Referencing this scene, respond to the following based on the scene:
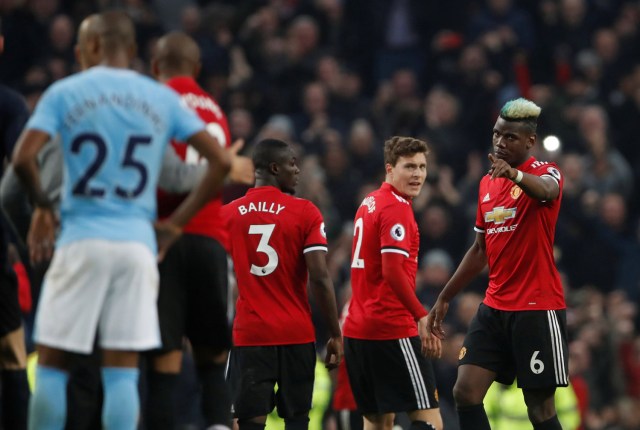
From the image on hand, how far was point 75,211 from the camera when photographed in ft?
19.1

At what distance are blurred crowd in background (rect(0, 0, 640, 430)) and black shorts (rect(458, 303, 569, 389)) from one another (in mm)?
A: 4774

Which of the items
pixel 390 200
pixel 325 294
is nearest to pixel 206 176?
pixel 325 294

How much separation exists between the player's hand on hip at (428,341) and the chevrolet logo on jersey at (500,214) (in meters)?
0.75

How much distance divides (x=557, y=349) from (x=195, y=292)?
2432 mm

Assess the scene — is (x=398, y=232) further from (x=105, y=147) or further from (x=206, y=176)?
(x=105, y=147)

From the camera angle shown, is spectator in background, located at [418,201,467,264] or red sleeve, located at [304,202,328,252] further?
spectator in background, located at [418,201,467,264]

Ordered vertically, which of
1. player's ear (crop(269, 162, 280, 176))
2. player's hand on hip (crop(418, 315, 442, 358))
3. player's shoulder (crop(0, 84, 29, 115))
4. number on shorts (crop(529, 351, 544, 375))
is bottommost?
number on shorts (crop(529, 351, 544, 375))

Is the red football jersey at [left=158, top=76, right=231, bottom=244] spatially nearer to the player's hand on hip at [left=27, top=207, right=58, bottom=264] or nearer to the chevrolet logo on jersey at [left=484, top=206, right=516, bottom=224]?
the player's hand on hip at [left=27, top=207, right=58, bottom=264]

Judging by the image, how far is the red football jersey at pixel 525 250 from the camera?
7.86m

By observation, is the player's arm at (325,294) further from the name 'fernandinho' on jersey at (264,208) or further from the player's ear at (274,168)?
the player's ear at (274,168)

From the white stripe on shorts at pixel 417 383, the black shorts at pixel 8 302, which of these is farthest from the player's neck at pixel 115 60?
the white stripe on shorts at pixel 417 383

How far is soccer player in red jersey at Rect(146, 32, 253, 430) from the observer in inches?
257

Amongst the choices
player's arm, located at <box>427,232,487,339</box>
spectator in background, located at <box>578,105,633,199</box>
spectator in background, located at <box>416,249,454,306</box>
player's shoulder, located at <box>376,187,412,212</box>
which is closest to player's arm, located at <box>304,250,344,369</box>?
player's shoulder, located at <box>376,187,412,212</box>

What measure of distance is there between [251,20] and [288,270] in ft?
29.9
